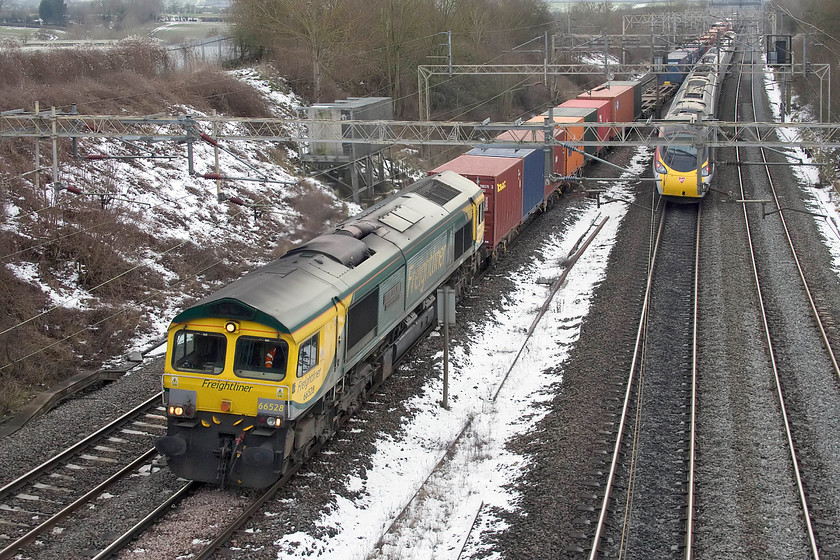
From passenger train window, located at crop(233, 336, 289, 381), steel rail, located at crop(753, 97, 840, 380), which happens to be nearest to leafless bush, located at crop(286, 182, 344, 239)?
steel rail, located at crop(753, 97, 840, 380)

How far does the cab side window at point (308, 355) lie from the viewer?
12.6 metres

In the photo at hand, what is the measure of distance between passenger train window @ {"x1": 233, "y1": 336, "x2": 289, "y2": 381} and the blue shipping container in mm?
16865

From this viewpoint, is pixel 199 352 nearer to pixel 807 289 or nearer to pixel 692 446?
pixel 692 446

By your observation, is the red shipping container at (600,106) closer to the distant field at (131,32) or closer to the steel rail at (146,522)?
the distant field at (131,32)

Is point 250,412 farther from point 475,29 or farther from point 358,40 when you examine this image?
point 475,29

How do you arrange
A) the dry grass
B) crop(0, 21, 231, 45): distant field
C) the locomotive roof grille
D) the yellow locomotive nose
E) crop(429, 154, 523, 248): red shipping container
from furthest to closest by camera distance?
crop(0, 21, 231, 45): distant field < the yellow locomotive nose < crop(429, 154, 523, 248): red shipping container < the locomotive roof grille < the dry grass

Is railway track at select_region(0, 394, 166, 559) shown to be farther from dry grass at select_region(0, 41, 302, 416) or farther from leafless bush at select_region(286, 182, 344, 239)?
leafless bush at select_region(286, 182, 344, 239)

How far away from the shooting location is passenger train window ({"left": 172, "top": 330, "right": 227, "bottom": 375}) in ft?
41.7

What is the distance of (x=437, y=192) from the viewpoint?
21.0 metres

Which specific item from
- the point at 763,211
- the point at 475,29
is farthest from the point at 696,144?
the point at 475,29

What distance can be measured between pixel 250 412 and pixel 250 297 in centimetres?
166

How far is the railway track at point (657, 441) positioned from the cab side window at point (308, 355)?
4.71 m

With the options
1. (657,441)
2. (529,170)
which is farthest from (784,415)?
(529,170)

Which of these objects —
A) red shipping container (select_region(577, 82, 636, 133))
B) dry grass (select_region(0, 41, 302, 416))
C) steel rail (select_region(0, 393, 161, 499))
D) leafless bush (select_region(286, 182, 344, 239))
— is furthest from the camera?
red shipping container (select_region(577, 82, 636, 133))
